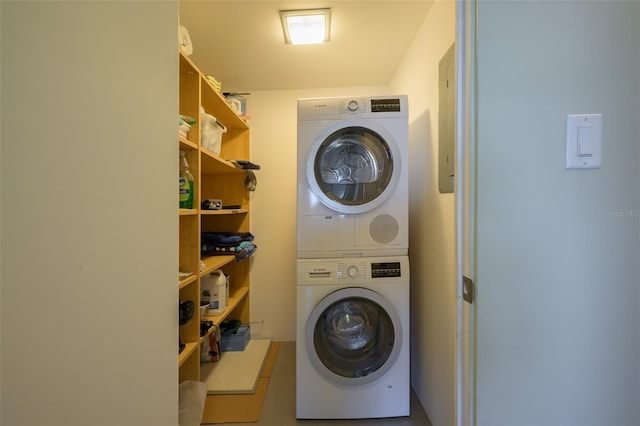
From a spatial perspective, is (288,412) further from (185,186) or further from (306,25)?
(306,25)

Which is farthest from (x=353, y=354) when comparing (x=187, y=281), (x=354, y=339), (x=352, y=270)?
(x=187, y=281)

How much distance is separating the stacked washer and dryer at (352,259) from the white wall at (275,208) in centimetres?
81

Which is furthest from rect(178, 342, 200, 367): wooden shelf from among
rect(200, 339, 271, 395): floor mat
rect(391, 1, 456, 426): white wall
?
rect(391, 1, 456, 426): white wall

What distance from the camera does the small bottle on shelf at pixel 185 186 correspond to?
1.26 m

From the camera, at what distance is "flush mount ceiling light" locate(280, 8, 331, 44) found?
1417 millimetres

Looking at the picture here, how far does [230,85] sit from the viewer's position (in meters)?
2.17

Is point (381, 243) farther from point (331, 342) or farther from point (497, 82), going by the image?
point (497, 82)

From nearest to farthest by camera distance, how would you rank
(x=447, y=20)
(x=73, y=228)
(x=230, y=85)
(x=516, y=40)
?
(x=73, y=228) < (x=516, y=40) < (x=447, y=20) < (x=230, y=85)

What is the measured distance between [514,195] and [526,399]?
0.47 meters

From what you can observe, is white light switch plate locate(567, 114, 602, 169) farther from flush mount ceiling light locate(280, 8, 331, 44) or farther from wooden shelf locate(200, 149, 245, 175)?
wooden shelf locate(200, 149, 245, 175)

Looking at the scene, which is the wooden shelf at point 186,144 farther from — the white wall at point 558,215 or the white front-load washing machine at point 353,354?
the white wall at point 558,215

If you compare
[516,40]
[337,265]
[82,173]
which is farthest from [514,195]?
[337,265]

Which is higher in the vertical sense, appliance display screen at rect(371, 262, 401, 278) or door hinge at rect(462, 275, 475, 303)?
door hinge at rect(462, 275, 475, 303)

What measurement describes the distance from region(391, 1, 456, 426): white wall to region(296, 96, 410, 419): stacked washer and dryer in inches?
5.5
